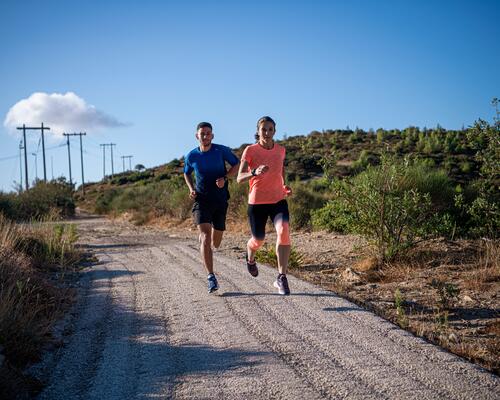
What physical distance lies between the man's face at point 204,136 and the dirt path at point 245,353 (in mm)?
1989

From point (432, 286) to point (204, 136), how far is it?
3.79 metres

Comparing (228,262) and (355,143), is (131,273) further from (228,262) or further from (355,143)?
(355,143)

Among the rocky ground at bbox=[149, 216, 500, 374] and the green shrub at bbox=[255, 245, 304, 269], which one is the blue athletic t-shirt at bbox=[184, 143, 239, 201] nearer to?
the rocky ground at bbox=[149, 216, 500, 374]

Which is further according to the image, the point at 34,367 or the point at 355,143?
the point at 355,143

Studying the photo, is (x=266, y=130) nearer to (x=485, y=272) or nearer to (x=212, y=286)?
(x=212, y=286)

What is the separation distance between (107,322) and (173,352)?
56.8 inches

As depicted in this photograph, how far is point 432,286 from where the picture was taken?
23.9 feet

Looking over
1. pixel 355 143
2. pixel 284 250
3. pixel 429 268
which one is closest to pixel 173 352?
pixel 284 250

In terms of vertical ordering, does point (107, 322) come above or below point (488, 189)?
below

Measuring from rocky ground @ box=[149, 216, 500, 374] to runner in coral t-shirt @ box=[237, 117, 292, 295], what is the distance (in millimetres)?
988

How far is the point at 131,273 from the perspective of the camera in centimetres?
898

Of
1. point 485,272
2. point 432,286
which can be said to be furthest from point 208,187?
point 485,272

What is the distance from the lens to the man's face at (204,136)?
22.7 feet

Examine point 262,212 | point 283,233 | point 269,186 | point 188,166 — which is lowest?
point 283,233
